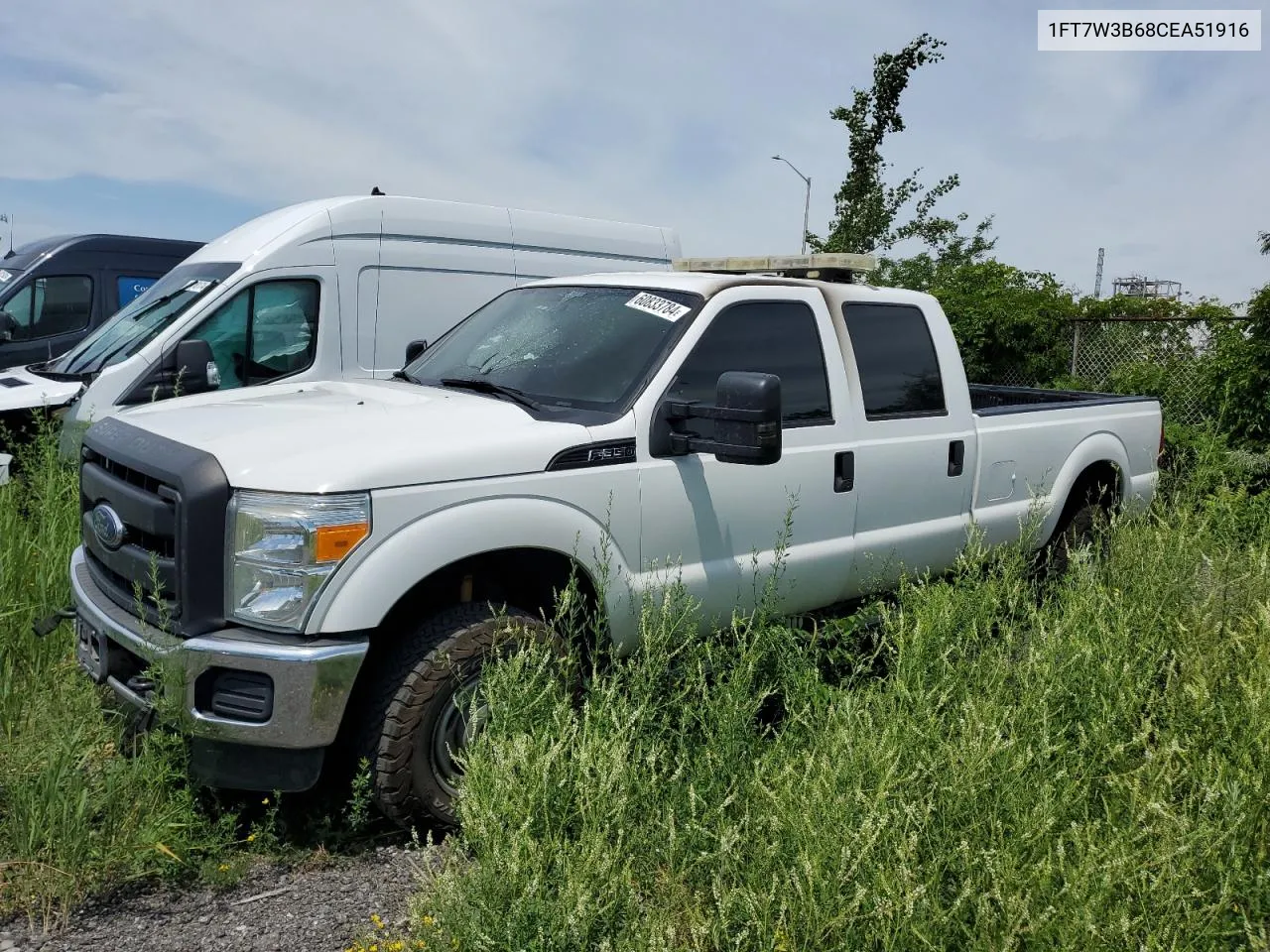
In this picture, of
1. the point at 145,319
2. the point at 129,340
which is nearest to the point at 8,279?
the point at 145,319

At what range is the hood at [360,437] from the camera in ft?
11.1

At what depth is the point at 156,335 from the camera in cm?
798

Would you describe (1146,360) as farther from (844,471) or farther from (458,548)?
(458,548)

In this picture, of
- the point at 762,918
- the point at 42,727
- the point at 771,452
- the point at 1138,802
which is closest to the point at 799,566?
the point at 771,452

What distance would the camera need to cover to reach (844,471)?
4.84 metres

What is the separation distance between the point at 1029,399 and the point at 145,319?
Answer: 21.8 feet

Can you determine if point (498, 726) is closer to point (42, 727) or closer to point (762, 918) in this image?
point (762, 918)

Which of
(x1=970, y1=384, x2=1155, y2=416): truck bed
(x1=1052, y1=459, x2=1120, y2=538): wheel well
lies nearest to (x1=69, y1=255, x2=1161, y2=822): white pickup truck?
(x1=970, y1=384, x2=1155, y2=416): truck bed

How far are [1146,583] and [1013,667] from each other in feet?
4.00

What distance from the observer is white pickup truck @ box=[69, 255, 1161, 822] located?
3357mm

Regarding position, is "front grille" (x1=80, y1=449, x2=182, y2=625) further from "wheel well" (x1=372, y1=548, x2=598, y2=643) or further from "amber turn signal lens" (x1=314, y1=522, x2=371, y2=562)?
"wheel well" (x1=372, y1=548, x2=598, y2=643)

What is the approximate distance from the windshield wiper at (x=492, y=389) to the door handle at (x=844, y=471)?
1.43 m

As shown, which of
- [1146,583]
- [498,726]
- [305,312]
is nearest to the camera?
[498,726]

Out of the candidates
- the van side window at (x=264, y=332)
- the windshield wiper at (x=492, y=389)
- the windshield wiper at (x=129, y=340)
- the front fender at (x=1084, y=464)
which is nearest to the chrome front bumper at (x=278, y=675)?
the windshield wiper at (x=492, y=389)
